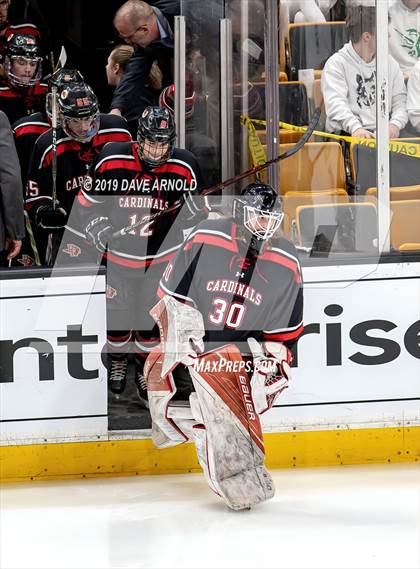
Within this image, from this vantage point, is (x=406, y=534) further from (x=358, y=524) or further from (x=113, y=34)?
(x=113, y=34)

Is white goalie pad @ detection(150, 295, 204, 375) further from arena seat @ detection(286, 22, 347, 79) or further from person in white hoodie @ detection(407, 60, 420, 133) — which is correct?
person in white hoodie @ detection(407, 60, 420, 133)

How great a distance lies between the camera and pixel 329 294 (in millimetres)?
4660

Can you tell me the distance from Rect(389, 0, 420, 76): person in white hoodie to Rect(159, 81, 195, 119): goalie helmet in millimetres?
793

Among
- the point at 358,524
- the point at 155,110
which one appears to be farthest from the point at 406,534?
the point at 155,110

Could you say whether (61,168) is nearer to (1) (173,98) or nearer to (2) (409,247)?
(1) (173,98)

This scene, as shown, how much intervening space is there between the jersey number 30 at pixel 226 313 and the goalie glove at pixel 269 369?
0.31ft

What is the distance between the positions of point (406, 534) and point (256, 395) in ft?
2.36

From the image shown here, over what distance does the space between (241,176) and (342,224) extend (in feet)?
1.44

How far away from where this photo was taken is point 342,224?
4.79 metres

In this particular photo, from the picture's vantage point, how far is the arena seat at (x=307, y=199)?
4777mm

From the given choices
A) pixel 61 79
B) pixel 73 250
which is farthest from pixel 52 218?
pixel 61 79

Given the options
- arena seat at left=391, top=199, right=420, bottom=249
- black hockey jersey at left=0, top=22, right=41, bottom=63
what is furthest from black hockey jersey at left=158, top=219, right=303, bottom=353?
black hockey jersey at left=0, top=22, right=41, bottom=63

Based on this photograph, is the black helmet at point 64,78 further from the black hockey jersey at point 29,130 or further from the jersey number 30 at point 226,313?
the jersey number 30 at point 226,313

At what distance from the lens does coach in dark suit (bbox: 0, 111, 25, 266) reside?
4.38 metres
